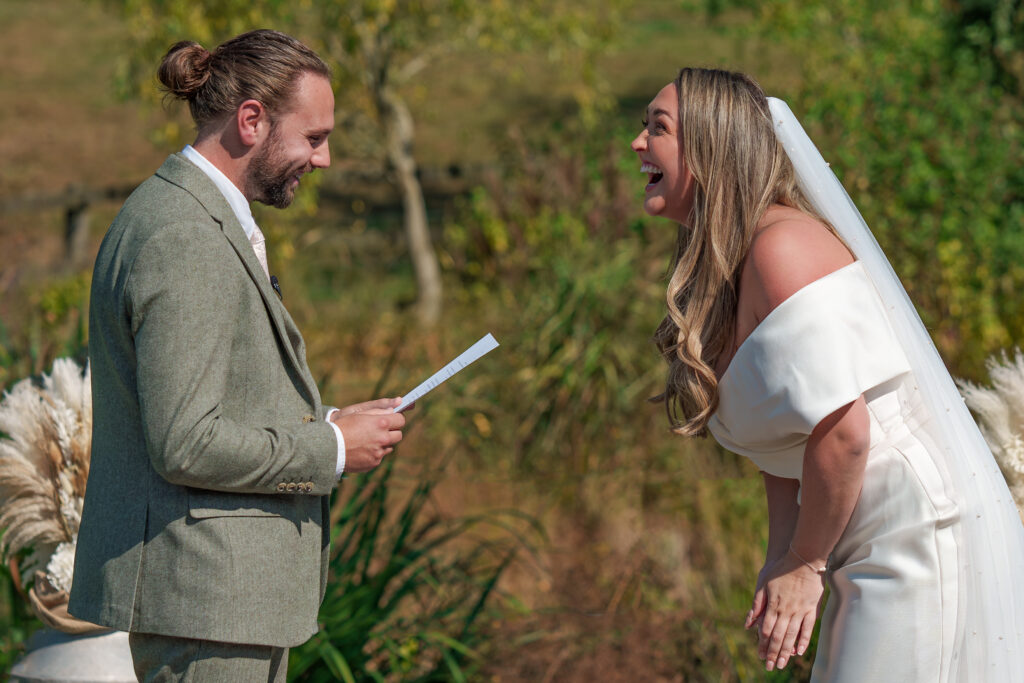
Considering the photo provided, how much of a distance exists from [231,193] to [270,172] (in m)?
0.08

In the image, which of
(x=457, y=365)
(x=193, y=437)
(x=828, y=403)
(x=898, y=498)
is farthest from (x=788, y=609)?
(x=193, y=437)

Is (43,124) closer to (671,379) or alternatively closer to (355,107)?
(355,107)

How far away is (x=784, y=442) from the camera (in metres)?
2.17

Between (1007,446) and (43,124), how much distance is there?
61.4 feet

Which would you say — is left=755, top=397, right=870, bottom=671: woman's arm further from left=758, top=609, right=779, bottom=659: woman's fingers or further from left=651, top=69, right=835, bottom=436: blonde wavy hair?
left=651, top=69, right=835, bottom=436: blonde wavy hair

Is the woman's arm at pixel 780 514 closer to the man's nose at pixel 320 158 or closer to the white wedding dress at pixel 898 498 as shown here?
the white wedding dress at pixel 898 498

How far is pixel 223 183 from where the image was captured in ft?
6.51

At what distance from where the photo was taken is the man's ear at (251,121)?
195 cm

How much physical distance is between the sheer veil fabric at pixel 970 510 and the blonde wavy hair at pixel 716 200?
7 centimetres

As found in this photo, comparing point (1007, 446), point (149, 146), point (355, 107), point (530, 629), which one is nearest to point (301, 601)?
point (1007, 446)

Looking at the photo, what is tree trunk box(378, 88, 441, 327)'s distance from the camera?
8688 mm

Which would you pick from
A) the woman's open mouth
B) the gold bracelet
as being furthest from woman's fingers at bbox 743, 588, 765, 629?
the woman's open mouth

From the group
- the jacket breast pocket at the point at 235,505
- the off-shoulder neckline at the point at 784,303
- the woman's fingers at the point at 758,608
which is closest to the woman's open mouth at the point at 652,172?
the off-shoulder neckline at the point at 784,303

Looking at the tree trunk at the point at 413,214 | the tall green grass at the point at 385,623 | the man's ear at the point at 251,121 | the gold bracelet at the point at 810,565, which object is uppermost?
the tree trunk at the point at 413,214
